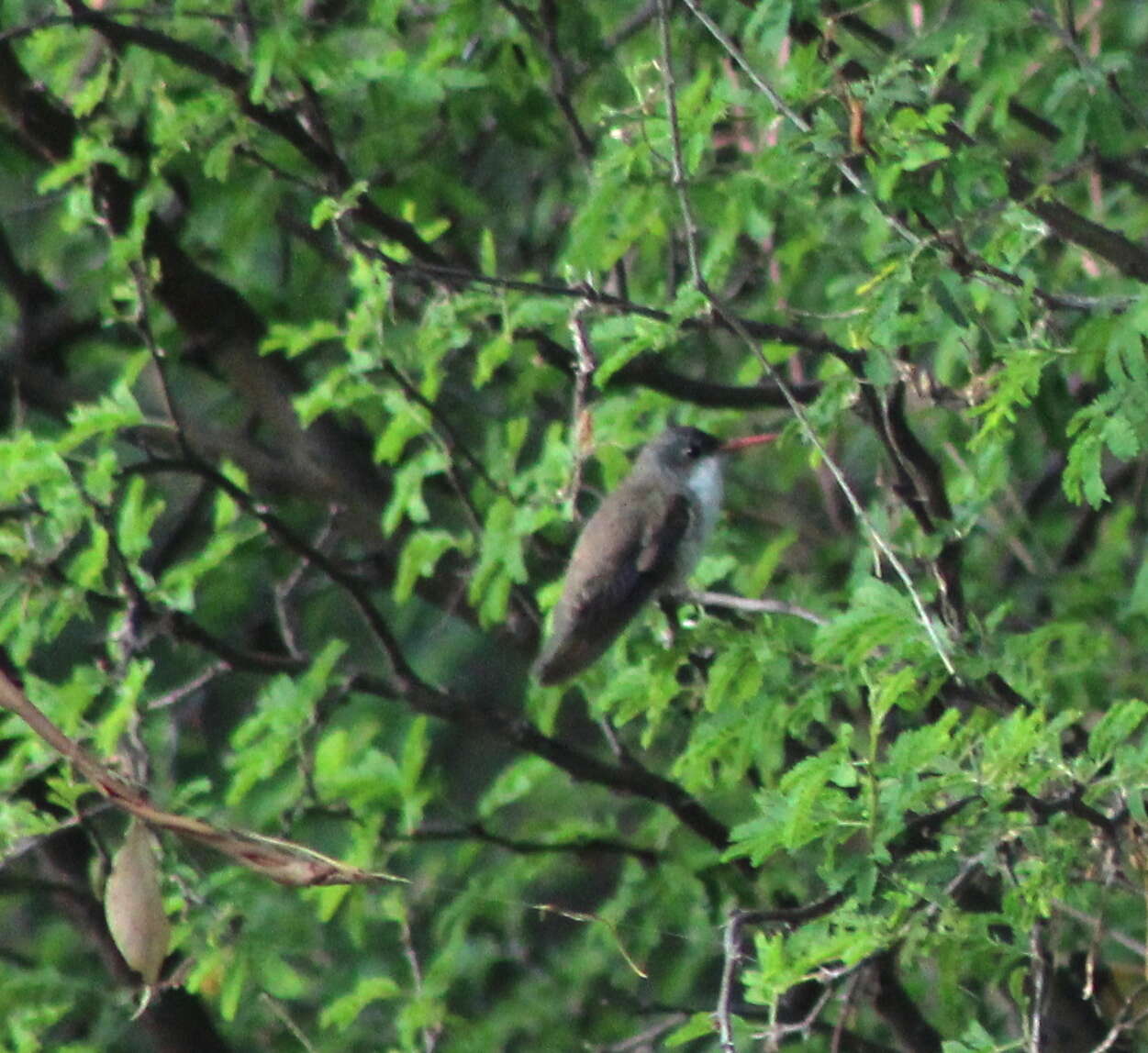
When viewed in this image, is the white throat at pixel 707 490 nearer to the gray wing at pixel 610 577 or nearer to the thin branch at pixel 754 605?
the gray wing at pixel 610 577

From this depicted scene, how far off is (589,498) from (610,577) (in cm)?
133

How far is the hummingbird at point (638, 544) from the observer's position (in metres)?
4.77

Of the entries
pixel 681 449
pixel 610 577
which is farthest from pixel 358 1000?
pixel 681 449

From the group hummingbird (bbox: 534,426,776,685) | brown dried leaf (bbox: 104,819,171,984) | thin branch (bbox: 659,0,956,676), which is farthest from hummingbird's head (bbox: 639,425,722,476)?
brown dried leaf (bbox: 104,819,171,984)

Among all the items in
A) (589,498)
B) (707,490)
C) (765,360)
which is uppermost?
(765,360)

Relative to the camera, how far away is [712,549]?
5457mm

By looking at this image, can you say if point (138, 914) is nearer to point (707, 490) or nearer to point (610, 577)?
point (610, 577)

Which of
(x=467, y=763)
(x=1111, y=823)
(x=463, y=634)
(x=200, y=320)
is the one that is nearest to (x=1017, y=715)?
(x=1111, y=823)

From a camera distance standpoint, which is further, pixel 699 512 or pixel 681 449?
pixel 681 449

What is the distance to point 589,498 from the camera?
6211 mm

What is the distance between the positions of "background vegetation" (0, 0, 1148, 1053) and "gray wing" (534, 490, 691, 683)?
14cm

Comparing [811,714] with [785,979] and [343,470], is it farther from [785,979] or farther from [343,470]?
[343,470]

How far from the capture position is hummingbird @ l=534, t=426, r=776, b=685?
188 inches

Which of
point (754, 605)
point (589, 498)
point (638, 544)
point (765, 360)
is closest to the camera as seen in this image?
point (765, 360)
